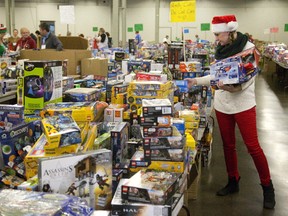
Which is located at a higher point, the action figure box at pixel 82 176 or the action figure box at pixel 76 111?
the action figure box at pixel 76 111

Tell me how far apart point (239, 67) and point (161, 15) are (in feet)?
67.2

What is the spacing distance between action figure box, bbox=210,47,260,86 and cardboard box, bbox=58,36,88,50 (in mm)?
3198

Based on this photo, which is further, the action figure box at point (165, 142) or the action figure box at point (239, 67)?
the action figure box at point (239, 67)

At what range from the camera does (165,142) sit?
2.20 meters

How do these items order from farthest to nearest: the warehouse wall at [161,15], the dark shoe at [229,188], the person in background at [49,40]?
the warehouse wall at [161,15] → the person in background at [49,40] → the dark shoe at [229,188]

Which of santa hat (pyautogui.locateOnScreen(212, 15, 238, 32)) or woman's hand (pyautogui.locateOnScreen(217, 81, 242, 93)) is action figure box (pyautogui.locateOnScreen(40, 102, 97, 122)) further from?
santa hat (pyautogui.locateOnScreen(212, 15, 238, 32))

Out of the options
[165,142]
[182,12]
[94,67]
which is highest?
[182,12]

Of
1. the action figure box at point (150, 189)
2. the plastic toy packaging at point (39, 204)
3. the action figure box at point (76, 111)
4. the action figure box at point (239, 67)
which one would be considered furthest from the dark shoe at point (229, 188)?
the plastic toy packaging at point (39, 204)

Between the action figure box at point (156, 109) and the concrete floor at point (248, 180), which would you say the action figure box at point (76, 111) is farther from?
the concrete floor at point (248, 180)

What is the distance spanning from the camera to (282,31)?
2195cm

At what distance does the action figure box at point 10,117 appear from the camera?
8.39ft

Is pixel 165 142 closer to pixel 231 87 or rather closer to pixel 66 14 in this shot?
pixel 231 87

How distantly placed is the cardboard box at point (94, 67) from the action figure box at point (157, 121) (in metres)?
2.57

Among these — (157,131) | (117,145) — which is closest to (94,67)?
(117,145)
